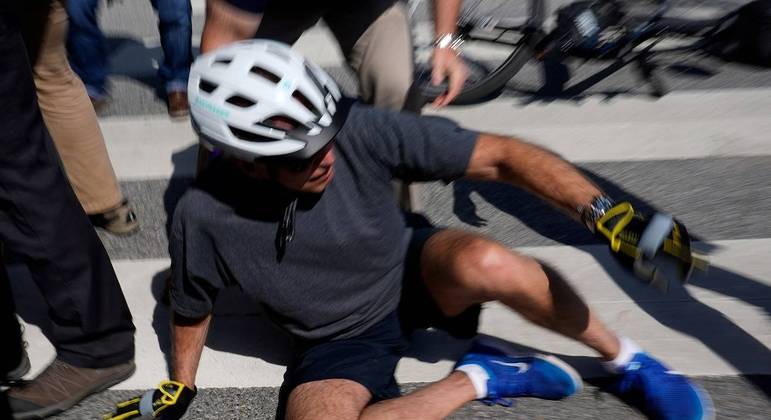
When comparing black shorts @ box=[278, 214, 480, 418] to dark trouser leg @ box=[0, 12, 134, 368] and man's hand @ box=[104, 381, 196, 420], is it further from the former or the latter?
dark trouser leg @ box=[0, 12, 134, 368]

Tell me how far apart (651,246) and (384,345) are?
3.22 feet

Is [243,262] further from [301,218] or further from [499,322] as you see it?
[499,322]

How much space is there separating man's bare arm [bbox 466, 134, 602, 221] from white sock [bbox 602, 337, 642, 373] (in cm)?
→ 60

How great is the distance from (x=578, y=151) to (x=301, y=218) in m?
2.04

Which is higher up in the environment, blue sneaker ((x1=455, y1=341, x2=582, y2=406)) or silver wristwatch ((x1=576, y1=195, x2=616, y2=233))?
silver wristwatch ((x1=576, y1=195, x2=616, y2=233))

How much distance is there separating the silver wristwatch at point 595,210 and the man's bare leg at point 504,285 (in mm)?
324

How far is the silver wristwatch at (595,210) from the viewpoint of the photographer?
220cm

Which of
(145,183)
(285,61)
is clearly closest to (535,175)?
(285,61)

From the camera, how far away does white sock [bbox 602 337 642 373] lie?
2.69m

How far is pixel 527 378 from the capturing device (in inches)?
107

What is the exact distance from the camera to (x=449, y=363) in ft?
9.66

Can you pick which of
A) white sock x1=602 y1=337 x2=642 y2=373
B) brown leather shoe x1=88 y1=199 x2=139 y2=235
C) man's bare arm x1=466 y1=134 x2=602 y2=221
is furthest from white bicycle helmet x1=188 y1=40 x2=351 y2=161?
brown leather shoe x1=88 y1=199 x2=139 y2=235

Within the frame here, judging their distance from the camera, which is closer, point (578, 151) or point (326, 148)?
point (326, 148)

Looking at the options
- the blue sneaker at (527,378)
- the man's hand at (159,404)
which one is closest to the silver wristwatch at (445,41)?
the blue sneaker at (527,378)
